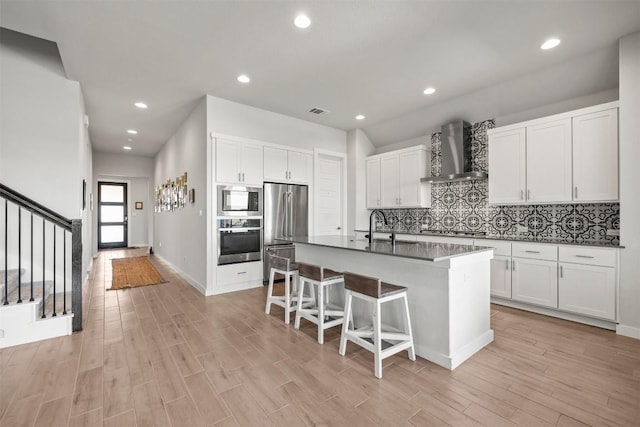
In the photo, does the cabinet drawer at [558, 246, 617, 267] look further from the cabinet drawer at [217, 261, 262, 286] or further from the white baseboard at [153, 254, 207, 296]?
the white baseboard at [153, 254, 207, 296]

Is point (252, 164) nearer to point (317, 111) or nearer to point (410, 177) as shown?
point (317, 111)

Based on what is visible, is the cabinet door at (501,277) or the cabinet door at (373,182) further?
the cabinet door at (373,182)

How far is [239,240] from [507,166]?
404 centimetres

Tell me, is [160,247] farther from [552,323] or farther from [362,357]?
[552,323]

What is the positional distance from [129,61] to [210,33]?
1.30m

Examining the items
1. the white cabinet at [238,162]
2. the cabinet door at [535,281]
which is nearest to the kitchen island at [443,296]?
the cabinet door at [535,281]

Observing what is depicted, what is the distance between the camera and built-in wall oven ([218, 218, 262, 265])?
4402 millimetres

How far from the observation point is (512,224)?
4.20 m

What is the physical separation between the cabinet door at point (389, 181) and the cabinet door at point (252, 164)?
92.6 inches

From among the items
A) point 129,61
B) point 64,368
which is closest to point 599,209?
point 64,368

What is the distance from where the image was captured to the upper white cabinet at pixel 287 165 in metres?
4.90

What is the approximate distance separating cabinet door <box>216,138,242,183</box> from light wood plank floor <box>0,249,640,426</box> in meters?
2.21

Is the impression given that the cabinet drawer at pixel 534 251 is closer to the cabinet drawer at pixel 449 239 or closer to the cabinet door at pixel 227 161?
the cabinet drawer at pixel 449 239

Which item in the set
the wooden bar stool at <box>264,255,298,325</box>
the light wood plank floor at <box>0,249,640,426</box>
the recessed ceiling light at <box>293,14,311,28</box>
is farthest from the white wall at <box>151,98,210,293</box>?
the recessed ceiling light at <box>293,14,311,28</box>
